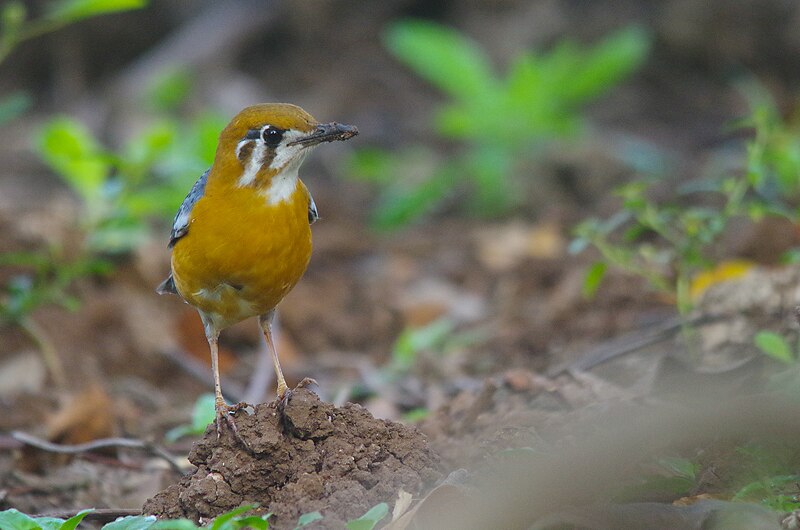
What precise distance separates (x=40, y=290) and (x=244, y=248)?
3233mm

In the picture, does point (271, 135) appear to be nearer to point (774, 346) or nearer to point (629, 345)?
point (774, 346)

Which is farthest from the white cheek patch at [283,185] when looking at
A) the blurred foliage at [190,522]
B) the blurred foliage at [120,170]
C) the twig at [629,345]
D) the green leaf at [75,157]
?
the green leaf at [75,157]

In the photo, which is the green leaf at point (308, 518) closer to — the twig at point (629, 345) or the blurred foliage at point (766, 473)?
the blurred foliage at point (766, 473)

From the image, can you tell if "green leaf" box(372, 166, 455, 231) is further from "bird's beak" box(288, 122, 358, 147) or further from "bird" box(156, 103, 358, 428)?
"bird's beak" box(288, 122, 358, 147)

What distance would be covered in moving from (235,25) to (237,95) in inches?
41.9

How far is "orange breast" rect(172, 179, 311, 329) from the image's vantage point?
4488mm

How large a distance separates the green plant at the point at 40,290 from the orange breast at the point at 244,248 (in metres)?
2.37

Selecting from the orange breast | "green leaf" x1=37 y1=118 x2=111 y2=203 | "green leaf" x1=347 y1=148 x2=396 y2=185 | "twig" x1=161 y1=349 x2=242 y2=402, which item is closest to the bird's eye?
the orange breast

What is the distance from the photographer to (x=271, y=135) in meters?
4.55

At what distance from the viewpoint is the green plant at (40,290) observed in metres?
6.82

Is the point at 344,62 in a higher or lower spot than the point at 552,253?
higher

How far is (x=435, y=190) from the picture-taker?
10445mm

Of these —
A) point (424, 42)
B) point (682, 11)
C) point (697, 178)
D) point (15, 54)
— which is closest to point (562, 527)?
point (697, 178)

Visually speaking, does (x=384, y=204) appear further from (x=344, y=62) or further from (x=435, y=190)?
(x=344, y=62)
